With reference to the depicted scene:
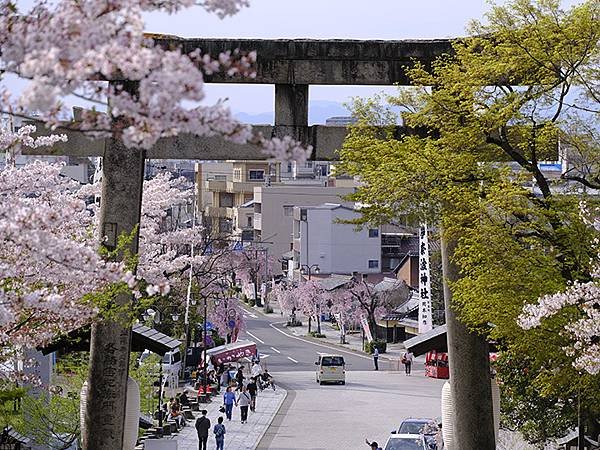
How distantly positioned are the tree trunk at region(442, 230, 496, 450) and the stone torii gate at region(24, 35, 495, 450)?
13 millimetres

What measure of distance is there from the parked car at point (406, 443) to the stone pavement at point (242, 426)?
5.43m

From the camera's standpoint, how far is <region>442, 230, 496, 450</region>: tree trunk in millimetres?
14641

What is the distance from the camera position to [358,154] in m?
14.0

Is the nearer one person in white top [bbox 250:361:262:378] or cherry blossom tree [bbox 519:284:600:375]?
cherry blossom tree [bbox 519:284:600:375]

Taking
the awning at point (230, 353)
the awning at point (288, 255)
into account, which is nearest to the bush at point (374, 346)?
the awning at point (230, 353)

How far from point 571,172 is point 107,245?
228 inches

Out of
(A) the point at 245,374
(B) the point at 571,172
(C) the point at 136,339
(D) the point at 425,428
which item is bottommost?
(A) the point at 245,374

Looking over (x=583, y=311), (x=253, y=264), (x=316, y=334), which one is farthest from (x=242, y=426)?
(x=253, y=264)

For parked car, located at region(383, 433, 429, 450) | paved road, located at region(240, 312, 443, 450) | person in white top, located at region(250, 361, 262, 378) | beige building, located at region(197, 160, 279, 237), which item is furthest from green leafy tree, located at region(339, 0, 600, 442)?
beige building, located at region(197, 160, 279, 237)

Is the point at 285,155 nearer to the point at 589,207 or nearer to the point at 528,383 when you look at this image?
the point at 589,207

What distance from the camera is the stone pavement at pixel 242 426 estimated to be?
2816 cm

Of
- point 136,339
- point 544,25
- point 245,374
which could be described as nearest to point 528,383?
point 136,339

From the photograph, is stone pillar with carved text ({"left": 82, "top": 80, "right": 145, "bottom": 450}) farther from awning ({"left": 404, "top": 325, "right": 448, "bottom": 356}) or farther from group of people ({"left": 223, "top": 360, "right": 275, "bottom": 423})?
group of people ({"left": 223, "top": 360, "right": 275, "bottom": 423})

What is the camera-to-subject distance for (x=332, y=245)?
79625 millimetres
